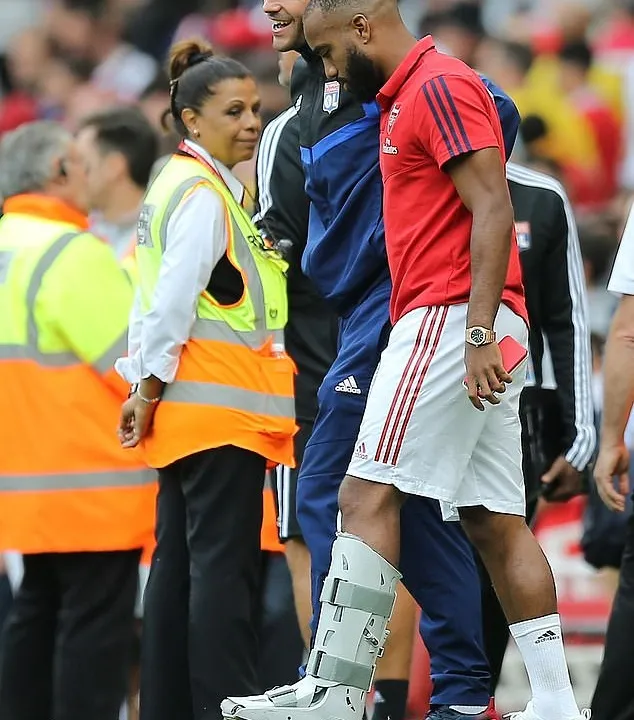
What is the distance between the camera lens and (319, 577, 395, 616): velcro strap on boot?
4453 millimetres

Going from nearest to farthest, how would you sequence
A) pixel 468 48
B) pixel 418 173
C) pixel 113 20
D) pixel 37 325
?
1. pixel 418 173
2. pixel 37 325
3. pixel 468 48
4. pixel 113 20

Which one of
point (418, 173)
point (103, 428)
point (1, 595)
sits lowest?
point (1, 595)

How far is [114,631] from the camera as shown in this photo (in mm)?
6027

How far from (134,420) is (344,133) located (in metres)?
1.21

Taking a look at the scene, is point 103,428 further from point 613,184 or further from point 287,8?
point 613,184

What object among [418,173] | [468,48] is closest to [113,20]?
[468,48]

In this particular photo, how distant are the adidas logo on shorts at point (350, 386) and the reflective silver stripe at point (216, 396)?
62cm

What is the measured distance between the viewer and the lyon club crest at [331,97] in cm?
514

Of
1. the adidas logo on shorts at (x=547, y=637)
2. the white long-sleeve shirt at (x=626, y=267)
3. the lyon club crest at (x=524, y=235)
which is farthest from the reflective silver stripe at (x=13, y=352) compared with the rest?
the adidas logo on shorts at (x=547, y=637)

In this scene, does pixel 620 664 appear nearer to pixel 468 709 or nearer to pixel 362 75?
pixel 468 709

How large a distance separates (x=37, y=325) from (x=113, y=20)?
11810 mm

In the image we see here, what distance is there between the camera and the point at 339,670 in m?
4.43

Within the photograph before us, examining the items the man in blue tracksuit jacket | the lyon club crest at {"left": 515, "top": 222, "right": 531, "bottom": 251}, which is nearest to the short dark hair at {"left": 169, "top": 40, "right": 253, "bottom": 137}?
the man in blue tracksuit jacket

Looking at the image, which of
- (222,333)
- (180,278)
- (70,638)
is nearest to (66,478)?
(70,638)
